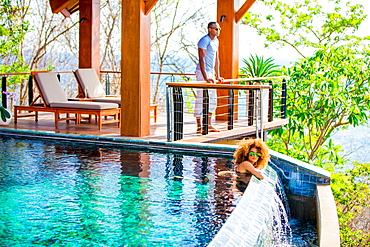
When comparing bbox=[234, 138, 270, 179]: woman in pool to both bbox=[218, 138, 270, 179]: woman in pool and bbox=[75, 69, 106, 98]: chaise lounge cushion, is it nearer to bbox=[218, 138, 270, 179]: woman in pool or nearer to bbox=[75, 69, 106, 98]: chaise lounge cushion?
bbox=[218, 138, 270, 179]: woman in pool

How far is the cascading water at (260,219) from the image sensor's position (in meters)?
4.46

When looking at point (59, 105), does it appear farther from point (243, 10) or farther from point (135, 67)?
point (243, 10)

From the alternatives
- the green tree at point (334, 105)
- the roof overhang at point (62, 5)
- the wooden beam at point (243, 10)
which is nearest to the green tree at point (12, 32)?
the roof overhang at point (62, 5)

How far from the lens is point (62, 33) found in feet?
61.1

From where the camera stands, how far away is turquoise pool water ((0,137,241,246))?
4.55 m

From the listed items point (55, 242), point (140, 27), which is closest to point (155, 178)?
point (55, 242)

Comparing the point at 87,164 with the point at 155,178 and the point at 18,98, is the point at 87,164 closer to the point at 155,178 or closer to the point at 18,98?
the point at 155,178

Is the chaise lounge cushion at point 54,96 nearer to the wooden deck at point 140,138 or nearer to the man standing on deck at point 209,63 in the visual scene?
the wooden deck at point 140,138

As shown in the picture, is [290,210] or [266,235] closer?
[266,235]

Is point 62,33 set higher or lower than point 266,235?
higher

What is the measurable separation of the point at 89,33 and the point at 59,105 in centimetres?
279

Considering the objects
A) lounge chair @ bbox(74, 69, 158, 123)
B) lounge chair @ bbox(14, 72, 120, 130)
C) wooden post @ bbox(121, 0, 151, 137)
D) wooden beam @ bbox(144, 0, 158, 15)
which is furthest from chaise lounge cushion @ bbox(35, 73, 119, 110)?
wooden beam @ bbox(144, 0, 158, 15)

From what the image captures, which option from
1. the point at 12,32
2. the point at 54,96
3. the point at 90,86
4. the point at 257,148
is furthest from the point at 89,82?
the point at 12,32

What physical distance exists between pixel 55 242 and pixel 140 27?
5139 mm
